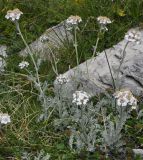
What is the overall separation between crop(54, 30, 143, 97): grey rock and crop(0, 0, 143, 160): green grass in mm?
288

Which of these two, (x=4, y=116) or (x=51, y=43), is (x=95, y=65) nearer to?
(x=51, y=43)

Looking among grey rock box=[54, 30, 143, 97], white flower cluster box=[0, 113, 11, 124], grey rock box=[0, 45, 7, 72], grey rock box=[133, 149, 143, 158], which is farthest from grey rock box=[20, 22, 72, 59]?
grey rock box=[133, 149, 143, 158]

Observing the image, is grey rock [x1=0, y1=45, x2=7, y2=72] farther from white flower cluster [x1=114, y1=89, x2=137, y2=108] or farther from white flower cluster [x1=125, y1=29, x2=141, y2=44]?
white flower cluster [x1=114, y1=89, x2=137, y2=108]

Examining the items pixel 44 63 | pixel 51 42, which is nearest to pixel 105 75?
pixel 44 63

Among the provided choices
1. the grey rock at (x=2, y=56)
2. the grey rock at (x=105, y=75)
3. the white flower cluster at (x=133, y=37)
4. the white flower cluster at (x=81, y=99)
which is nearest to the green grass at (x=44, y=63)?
the grey rock at (x=2, y=56)

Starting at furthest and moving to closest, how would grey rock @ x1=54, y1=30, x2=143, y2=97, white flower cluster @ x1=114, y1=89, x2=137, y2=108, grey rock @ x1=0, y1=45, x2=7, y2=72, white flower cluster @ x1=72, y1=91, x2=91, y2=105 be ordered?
grey rock @ x1=0, y1=45, x2=7, y2=72
grey rock @ x1=54, y1=30, x2=143, y2=97
white flower cluster @ x1=72, y1=91, x2=91, y2=105
white flower cluster @ x1=114, y1=89, x2=137, y2=108

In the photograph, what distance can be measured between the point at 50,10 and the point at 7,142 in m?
2.13

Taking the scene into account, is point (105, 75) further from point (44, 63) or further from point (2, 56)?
point (2, 56)

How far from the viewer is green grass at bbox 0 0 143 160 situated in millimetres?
4156

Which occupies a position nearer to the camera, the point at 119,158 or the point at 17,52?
the point at 119,158

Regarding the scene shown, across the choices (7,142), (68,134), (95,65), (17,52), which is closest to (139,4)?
(95,65)

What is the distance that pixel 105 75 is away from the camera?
15.6 ft

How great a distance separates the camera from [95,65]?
16.1ft

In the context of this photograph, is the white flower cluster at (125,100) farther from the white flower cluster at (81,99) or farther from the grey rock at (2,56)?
the grey rock at (2,56)
